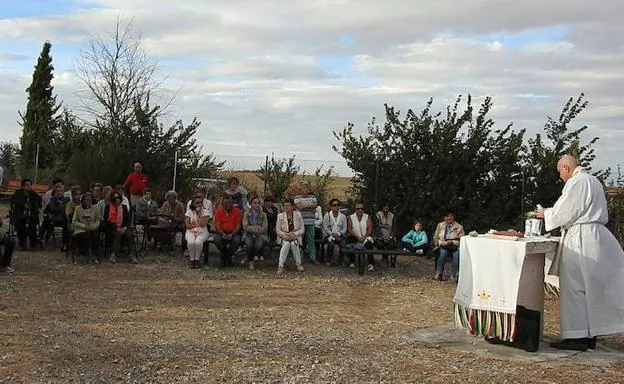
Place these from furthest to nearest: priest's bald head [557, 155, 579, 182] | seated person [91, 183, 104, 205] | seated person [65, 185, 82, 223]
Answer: seated person [65, 185, 82, 223]
seated person [91, 183, 104, 205]
priest's bald head [557, 155, 579, 182]

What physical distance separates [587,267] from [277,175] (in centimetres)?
1076

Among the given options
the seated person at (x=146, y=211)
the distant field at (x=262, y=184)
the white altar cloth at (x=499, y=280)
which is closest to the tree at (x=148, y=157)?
the distant field at (x=262, y=184)

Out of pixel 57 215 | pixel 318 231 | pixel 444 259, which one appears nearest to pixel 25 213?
pixel 57 215

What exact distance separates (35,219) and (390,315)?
655 cm

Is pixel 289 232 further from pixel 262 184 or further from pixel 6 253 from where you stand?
pixel 262 184

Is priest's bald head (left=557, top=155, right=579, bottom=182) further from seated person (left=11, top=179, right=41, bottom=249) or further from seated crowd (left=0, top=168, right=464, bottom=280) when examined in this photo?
seated person (left=11, top=179, right=41, bottom=249)

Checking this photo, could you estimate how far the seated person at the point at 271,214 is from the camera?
38.1 feet

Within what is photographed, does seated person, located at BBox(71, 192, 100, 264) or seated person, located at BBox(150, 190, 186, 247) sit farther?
seated person, located at BBox(150, 190, 186, 247)

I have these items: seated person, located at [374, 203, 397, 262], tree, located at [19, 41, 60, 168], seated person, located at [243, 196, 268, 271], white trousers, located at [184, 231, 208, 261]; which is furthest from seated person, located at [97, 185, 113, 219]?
tree, located at [19, 41, 60, 168]

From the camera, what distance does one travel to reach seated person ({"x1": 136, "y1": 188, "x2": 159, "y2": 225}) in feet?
38.4

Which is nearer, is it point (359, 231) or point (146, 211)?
point (359, 231)

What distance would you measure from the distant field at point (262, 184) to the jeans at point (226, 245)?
4141 millimetres

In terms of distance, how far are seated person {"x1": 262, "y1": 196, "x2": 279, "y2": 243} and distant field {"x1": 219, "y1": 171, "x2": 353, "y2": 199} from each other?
279 centimetres

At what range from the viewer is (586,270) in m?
6.14
